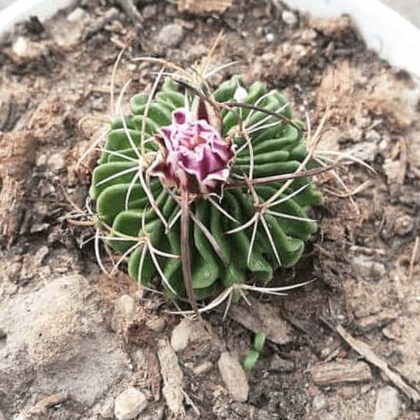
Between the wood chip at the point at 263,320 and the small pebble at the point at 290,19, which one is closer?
the wood chip at the point at 263,320

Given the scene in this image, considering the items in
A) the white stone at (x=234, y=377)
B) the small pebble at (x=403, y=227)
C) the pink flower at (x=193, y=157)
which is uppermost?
the pink flower at (x=193, y=157)

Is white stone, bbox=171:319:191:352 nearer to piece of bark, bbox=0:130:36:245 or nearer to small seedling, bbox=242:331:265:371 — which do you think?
small seedling, bbox=242:331:265:371

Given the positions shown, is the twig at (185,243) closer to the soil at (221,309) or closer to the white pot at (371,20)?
the soil at (221,309)

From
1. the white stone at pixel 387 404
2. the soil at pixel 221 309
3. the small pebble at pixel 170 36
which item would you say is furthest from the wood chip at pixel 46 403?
the small pebble at pixel 170 36

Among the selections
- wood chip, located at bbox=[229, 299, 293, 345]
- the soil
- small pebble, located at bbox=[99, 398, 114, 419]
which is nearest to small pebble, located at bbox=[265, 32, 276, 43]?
the soil

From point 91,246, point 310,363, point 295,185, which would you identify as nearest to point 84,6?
point 91,246

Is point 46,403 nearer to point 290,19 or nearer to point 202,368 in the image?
point 202,368

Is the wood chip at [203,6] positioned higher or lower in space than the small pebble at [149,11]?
higher

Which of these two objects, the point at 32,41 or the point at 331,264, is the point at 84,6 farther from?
the point at 331,264
